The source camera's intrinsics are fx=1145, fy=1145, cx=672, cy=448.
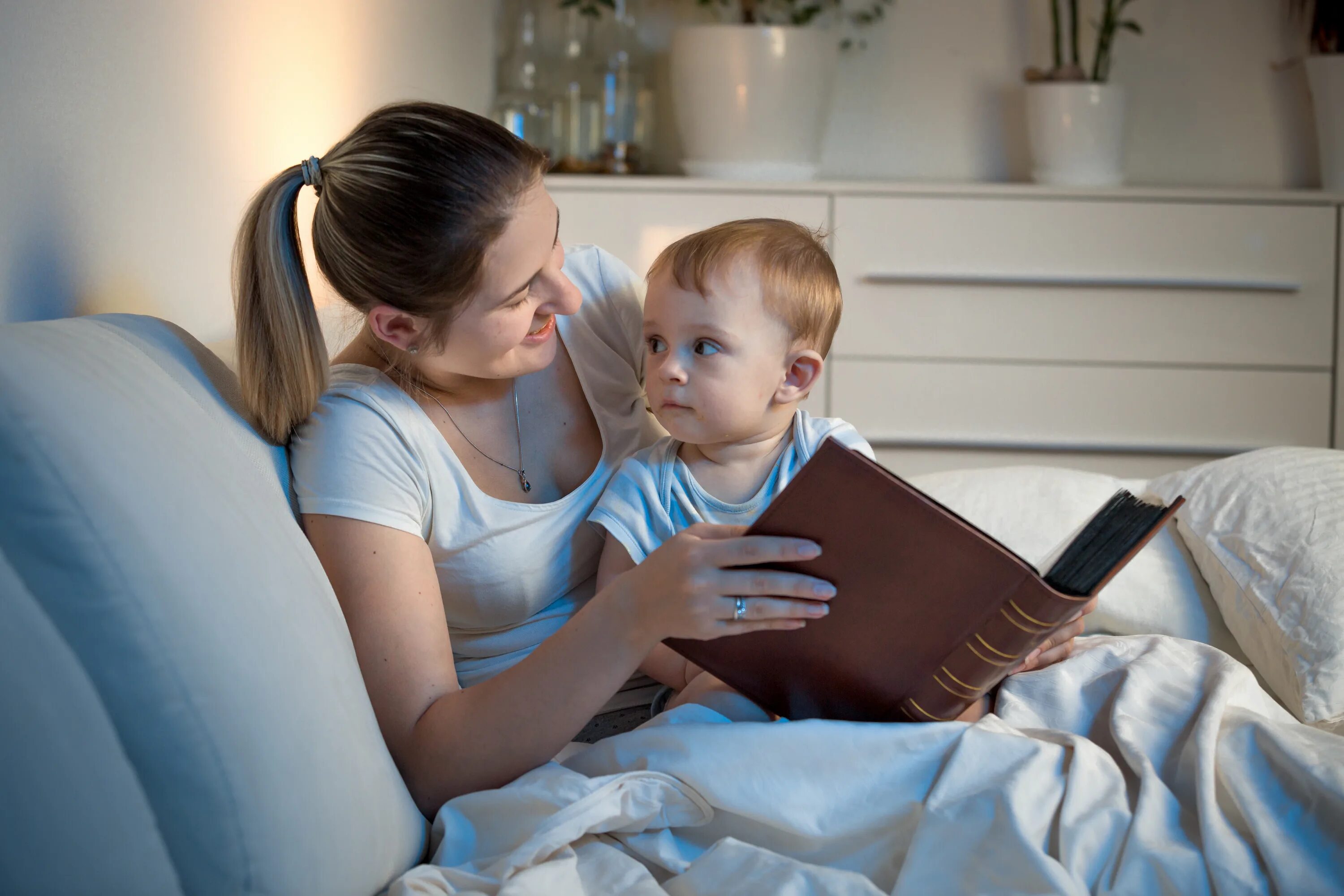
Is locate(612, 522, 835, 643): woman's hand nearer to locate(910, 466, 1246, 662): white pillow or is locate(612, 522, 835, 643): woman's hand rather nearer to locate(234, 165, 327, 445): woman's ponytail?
locate(234, 165, 327, 445): woman's ponytail

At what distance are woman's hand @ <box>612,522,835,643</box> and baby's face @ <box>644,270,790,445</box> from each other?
10.9 inches

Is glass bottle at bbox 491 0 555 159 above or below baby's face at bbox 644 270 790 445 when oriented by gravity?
above

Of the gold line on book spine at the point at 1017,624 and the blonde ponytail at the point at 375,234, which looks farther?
the blonde ponytail at the point at 375,234

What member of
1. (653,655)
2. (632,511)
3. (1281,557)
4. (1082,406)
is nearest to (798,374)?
(632,511)

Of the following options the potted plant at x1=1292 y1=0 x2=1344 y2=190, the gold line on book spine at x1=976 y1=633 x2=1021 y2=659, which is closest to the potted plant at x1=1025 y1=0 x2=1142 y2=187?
the potted plant at x1=1292 y1=0 x2=1344 y2=190

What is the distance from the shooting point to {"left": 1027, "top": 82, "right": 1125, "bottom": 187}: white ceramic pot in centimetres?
282

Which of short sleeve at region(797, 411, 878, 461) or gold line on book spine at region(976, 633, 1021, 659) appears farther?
short sleeve at region(797, 411, 878, 461)

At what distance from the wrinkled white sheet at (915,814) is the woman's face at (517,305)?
0.39 metres

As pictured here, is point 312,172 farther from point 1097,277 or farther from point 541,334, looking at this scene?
point 1097,277

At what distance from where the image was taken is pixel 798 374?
120cm

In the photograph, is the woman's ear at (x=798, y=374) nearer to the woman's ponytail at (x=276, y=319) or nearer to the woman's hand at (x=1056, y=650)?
the woman's hand at (x=1056, y=650)

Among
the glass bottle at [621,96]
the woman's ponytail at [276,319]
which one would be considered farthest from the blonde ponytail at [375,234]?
the glass bottle at [621,96]

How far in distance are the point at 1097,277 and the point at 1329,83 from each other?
806mm

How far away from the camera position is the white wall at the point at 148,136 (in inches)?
36.5
